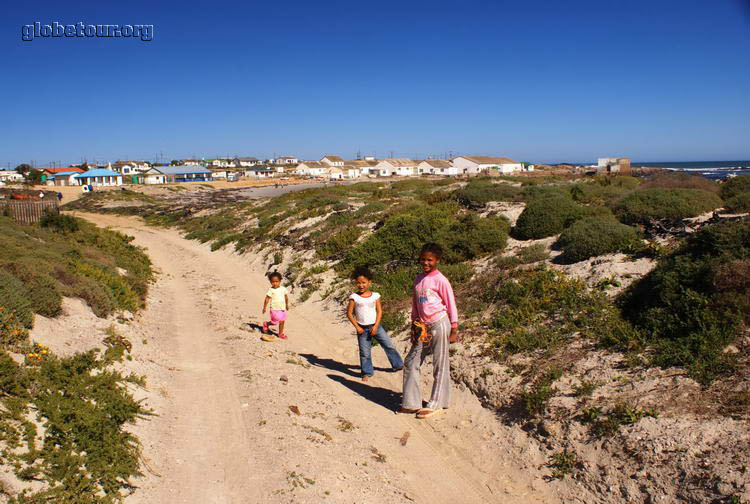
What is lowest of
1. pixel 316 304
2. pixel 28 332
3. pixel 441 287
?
pixel 316 304

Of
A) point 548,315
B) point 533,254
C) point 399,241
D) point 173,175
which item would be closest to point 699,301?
point 548,315

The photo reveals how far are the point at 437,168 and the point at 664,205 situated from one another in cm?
11238

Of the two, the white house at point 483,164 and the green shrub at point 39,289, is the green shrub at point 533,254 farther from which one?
the white house at point 483,164

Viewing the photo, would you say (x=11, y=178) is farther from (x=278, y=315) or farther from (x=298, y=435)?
(x=298, y=435)

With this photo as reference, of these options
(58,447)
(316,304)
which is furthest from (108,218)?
(58,447)

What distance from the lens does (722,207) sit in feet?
43.6

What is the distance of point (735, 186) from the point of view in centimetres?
1588

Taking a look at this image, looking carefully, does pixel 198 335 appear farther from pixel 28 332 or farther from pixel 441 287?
pixel 441 287

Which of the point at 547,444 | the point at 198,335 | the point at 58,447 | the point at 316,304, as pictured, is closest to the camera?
the point at 58,447

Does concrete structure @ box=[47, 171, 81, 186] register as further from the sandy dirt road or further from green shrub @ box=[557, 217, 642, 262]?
green shrub @ box=[557, 217, 642, 262]

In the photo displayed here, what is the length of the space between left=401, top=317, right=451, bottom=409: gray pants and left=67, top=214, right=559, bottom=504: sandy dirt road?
28 centimetres

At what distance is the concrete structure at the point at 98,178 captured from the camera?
9322 centimetres

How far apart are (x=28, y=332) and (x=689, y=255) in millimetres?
9394

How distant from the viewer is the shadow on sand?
7.11m
